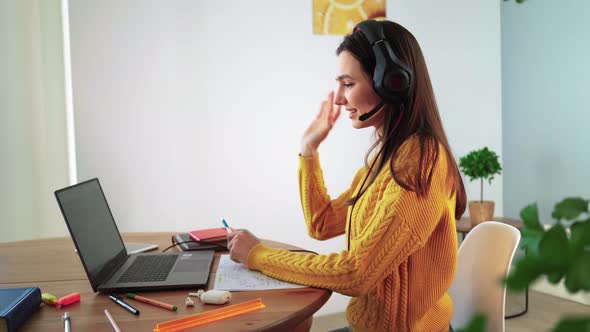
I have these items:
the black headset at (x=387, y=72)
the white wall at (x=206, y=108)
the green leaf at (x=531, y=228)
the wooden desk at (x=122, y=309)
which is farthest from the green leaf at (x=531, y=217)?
the white wall at (x=206, y=108)

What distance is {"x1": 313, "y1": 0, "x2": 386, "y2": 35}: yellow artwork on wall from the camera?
2842 millimetres

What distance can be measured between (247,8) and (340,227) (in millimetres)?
1544

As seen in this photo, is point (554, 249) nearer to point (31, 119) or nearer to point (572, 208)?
point (572, 208)

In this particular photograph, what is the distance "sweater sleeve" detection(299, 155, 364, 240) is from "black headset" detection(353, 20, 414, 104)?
0.41 m

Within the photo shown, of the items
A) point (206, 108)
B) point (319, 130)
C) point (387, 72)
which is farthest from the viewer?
point (206, 108)

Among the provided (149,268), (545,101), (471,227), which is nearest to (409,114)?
(149,268)

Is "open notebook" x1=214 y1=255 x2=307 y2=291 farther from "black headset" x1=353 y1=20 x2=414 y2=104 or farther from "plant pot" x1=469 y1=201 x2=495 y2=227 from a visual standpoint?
"plant pot" x1=469 y1=201 x2=495 y2=227

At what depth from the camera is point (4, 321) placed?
887mm

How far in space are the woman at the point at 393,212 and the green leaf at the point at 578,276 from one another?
91 cm

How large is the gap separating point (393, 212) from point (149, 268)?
63cm

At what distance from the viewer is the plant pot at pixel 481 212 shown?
2.83 meters

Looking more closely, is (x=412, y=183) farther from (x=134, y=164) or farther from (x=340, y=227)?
(x=134, y=164)

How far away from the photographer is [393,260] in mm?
1073

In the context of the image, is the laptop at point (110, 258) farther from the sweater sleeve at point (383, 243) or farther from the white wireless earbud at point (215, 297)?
the sweater sleeve at point (383, 243)
